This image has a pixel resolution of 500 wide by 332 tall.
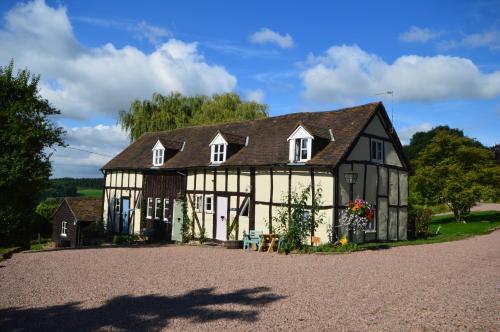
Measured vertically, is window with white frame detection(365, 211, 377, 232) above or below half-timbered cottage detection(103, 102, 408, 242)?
below

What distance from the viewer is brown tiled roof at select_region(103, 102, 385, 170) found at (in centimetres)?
1953

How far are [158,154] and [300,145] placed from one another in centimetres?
1133

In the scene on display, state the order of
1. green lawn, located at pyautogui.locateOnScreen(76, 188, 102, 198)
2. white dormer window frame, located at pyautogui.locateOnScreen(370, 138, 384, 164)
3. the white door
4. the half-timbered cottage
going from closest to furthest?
the half-timbered cottage < white dormer window frame, located at pyautogui.locateOnScreen(370, 138, 384, 164) < the white door < green lawn, located at pyautogui.locateOnScreen(76, 188, 102, 198)

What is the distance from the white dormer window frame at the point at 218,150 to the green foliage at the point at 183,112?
14893mm

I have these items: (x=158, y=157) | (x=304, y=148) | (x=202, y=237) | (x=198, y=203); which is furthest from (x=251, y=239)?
Result: (x=158, y=157)

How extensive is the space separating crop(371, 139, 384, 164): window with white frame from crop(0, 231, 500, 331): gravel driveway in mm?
6316

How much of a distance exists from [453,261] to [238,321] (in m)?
10.0

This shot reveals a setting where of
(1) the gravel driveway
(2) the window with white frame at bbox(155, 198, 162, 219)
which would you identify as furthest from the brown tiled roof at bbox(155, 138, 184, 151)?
(1) the gravel driveway

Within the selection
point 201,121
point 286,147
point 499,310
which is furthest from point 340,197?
point 201,121

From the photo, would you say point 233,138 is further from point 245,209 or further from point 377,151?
point 377,151

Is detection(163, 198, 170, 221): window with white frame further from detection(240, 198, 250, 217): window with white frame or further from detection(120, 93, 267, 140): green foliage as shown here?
detection(120, 93, 267, 140): green foliage

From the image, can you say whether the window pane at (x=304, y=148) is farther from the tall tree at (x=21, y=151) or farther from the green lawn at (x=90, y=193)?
the green lawn at (x=90, y=193)

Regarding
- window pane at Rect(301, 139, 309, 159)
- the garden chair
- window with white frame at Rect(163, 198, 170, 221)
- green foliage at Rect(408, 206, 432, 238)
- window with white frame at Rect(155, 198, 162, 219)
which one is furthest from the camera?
window with white frame at Rect(155, 198, 162, 219)

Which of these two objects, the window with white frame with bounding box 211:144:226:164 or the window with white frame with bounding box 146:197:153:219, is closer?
the window with white frame with bounding box 211:144:226:164
